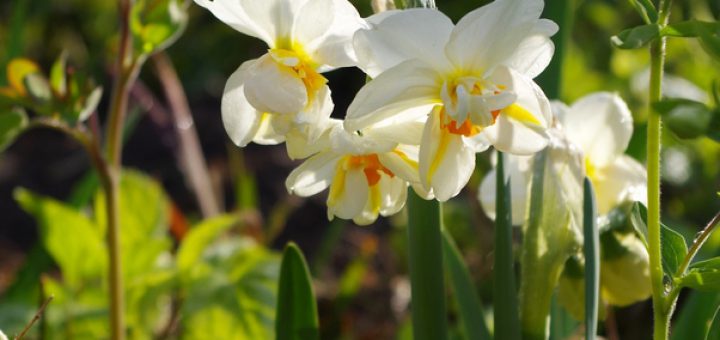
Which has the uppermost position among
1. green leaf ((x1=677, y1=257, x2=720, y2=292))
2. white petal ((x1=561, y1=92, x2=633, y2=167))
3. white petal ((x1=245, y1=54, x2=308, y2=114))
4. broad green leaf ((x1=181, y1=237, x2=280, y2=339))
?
white petal ((x1=245, y1=54, x2=308, y2=114))

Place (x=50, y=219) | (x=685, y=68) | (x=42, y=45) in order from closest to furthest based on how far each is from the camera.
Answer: (x=50, y=219), (x=685, y=68), (x=42, y=45)

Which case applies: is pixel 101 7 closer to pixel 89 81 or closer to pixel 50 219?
pixel 50 219

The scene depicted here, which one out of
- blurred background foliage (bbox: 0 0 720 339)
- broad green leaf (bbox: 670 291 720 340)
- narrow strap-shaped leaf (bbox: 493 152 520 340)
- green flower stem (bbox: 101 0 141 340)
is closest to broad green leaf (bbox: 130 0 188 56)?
green flower stem (bbox: 101 0 141 340)

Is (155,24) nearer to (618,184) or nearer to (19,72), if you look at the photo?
(19,72)

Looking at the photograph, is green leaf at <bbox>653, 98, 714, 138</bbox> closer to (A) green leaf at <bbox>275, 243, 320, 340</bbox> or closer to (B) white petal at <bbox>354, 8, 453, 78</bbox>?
(B) white petal at <bbox>354, 8, 453, 78</bbox>

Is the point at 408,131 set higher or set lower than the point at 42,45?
higher

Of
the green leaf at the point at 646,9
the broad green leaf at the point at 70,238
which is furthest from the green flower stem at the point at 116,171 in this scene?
the green leaf at the point at 646,9

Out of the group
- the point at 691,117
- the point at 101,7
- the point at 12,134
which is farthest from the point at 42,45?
the point at 691,117
